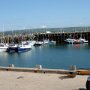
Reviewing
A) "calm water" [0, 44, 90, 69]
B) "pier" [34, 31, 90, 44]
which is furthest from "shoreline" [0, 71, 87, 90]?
"pier" [34, 31, 90, 44]

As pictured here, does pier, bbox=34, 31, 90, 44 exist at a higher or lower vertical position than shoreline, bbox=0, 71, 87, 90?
higher

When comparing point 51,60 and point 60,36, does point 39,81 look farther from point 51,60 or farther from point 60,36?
point 60,36

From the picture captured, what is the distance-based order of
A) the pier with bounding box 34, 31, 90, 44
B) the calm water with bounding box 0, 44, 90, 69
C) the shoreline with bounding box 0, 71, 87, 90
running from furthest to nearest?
the pier with bounding box 34, 31, 90, 44 → the calm water with bounding box 0, 44, 90, 69 → the shoreline with bounding box 0, 71, 87, 90

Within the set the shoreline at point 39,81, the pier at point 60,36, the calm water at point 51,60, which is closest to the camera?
the shoreline at point 39,81

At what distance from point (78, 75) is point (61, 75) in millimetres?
1098

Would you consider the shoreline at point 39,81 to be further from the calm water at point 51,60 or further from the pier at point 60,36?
the pier at point 60,36

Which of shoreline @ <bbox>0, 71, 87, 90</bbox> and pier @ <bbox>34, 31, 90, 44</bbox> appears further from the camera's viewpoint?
pier @ <bbox>34, 31, 90, 44</bbox>

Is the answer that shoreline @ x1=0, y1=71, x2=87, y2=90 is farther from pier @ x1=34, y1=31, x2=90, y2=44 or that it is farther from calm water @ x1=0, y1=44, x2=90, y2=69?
pier @ x1=34, y1=31, x2=90, y2=44

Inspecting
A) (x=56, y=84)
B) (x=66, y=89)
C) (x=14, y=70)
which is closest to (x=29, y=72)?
(x=14, y=70)

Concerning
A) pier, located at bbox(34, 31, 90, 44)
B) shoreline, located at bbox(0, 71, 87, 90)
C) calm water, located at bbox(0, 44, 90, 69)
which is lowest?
calm water, located at bbox(0, 44, 90, 69)

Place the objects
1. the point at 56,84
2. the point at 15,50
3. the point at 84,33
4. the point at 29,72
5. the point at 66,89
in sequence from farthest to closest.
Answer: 1. the point at 84,33
2. the point at 15,50
3. the point at 29,72
4. the point at 56,84
5. the point at 66,89

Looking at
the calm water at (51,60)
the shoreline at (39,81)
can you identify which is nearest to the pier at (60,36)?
the calm water at (51,60)

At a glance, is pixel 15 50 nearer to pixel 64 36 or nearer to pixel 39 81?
pixel 64 36

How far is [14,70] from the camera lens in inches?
824
